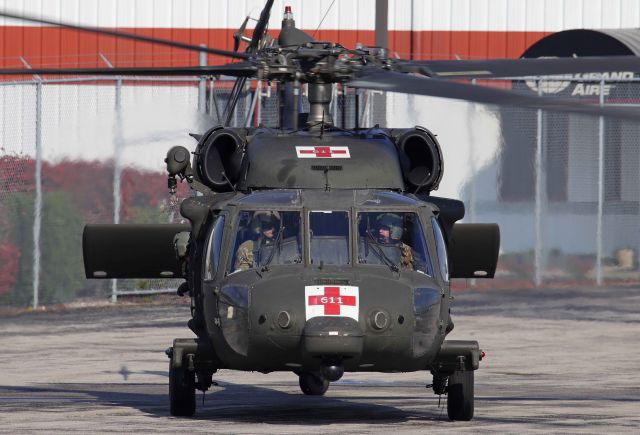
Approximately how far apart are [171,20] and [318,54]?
20.0 metres

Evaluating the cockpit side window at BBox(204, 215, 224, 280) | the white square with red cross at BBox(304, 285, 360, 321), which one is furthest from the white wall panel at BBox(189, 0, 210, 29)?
the white square with red cross at BBox(304, 285, 360, 321)

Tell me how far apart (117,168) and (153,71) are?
14.2m

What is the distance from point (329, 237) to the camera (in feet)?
41.1

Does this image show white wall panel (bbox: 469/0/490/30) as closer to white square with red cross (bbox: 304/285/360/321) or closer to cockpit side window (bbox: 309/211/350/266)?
cockpit side window (bbox: 309/211/350/266)

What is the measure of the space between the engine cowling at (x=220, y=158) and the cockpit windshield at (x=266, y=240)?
1.19m

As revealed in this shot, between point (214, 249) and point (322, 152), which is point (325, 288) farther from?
point (322, 152)

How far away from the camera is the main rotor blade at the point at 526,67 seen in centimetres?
1125

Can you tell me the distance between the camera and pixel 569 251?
28641mm

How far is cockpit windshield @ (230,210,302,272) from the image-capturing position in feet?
40.8

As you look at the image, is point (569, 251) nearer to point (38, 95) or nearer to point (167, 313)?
point (167, 313)

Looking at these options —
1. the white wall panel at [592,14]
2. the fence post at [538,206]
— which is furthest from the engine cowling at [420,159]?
the white wall panel at [592,14]

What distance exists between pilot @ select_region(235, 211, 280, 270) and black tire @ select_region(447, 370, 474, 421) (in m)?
1.98

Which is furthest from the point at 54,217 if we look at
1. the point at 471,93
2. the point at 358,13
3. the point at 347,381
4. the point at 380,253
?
the point at 471,93

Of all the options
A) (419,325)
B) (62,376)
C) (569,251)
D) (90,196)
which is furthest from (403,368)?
(569,251)
